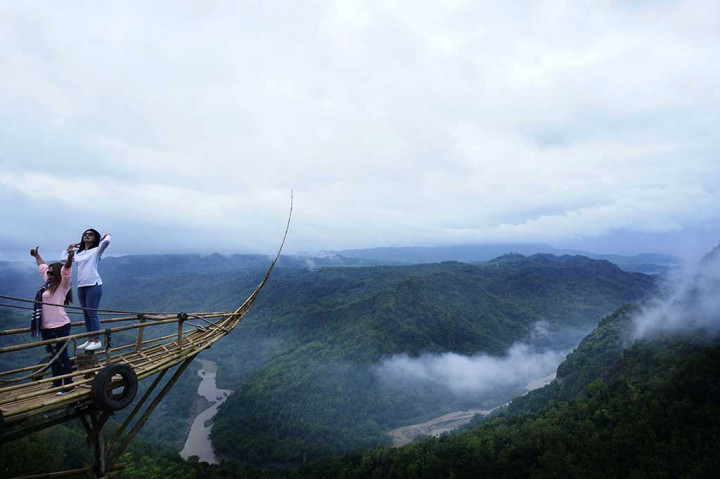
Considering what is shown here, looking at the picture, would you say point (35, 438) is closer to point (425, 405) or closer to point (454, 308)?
point (425, 405)

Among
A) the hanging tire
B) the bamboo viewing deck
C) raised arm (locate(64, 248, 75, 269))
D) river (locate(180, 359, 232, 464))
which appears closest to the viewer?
the bamboo viewing deck

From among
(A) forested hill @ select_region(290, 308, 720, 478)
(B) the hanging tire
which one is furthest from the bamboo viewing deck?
(A) forested hill @ select_region(290, 308, 720, 478)

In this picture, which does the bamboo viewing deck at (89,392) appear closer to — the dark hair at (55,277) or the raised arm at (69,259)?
the dark hair at (55,277)

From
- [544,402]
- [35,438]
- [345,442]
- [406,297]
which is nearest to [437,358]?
[406,297]

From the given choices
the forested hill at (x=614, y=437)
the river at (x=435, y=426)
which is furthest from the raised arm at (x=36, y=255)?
the river at (x=435, y=426)

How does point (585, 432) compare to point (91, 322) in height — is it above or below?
below

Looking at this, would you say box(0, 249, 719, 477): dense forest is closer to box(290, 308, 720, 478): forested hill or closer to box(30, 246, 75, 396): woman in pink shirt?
box(290, 308, 720, 478): forested hill
